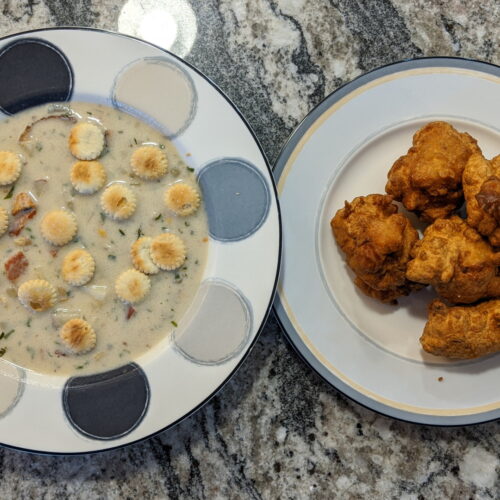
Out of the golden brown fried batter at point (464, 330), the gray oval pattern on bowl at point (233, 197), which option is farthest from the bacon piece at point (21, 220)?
the golden brown fried batter at point (464, 330)

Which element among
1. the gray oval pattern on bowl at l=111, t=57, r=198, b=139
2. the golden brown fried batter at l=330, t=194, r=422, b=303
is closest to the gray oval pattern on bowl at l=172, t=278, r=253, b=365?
the golden brown fried batter at l=330, t=194, r=422, b=303

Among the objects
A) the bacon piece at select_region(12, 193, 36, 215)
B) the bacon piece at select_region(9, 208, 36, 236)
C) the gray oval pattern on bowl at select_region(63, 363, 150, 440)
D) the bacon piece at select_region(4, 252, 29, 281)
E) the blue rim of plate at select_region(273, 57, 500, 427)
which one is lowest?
the gray oval pattern on bowl at select_region(63, 363, 150, 440)

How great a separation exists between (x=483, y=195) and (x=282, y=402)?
1.08 m

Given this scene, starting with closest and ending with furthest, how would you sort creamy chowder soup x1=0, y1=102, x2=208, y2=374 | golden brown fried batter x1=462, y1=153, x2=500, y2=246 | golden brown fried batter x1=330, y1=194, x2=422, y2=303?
golden brown fried batter x1=462, y1=153, x2=500, y2=246, golden brown fried batter x1=330, y1=194, x2=422, y2=303, creamy chowder soup x1=0, y1=102, x2=208, y2=374

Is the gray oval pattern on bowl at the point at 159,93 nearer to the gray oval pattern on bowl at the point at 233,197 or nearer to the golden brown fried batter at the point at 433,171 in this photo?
the gray oval pattern on bowl at the point at 233,197

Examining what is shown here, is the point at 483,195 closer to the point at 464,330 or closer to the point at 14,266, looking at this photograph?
the point at 464,330

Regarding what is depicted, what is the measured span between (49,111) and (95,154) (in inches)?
9.1

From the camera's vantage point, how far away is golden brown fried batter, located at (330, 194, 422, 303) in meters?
1.86

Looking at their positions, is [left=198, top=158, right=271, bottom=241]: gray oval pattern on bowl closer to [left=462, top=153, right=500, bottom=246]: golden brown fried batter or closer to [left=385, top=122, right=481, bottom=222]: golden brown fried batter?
[left=385, top=122, right=481, bottom=222]: golden brown fried batter

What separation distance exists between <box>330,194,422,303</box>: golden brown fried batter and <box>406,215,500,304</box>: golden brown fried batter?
0.22 feet

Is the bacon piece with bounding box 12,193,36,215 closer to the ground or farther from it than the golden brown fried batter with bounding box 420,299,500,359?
closer to the ground

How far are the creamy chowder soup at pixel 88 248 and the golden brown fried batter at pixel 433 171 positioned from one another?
731mm

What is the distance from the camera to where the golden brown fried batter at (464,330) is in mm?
1868

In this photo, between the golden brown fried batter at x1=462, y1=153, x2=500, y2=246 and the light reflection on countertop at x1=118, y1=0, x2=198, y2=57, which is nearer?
the golden brown fried batter at x1=462, y1=153, x2=500, y2=246
